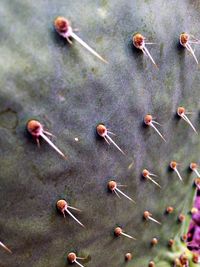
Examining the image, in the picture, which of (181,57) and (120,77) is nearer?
(120,77)

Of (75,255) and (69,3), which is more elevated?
(69,3)

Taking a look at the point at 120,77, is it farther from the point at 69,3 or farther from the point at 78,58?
the point at 69,3

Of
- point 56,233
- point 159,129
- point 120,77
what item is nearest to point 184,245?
point 159,129

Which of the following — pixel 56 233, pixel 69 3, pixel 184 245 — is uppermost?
pixel 69 3

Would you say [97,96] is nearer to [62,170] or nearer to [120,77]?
[120,77]

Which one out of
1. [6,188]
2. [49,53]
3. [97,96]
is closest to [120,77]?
[97,96]

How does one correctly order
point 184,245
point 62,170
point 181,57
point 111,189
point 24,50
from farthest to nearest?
point 184,245, point 181,57, point 111,189, point 62,170, point 24,50

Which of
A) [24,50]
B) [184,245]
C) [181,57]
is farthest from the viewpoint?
[184,245]
